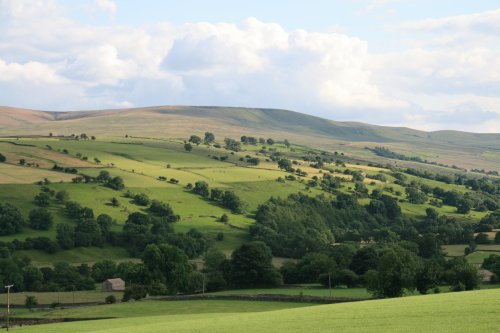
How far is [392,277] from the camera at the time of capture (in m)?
95.1

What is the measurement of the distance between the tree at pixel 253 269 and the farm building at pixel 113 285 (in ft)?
60.8

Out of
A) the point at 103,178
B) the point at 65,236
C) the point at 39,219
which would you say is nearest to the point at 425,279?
the point at 65,236

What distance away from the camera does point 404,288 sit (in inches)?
3922

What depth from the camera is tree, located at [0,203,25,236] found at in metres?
157

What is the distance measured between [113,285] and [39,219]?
4130 cm

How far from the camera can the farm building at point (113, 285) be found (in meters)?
128

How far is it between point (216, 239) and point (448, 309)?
119m

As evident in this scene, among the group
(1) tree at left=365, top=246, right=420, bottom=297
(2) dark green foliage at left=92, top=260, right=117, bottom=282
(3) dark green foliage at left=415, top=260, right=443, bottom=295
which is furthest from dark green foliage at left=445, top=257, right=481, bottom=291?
(2) dark green foliage at left=92, top=260, right=117, bottom=282

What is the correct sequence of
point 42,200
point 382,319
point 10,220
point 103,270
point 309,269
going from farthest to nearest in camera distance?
point 42,200, point 10,220, point 103,270, point 309,269, point 382,319

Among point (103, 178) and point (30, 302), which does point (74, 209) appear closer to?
point (103, 178)

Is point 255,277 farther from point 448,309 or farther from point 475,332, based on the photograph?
point 475,332

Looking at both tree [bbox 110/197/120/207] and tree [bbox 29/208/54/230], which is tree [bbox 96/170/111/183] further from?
tree [bbox 29/208/54/230]

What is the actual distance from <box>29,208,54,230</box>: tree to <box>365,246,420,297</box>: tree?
8743cm

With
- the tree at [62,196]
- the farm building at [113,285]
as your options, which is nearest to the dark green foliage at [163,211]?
the tree at [62,196]
